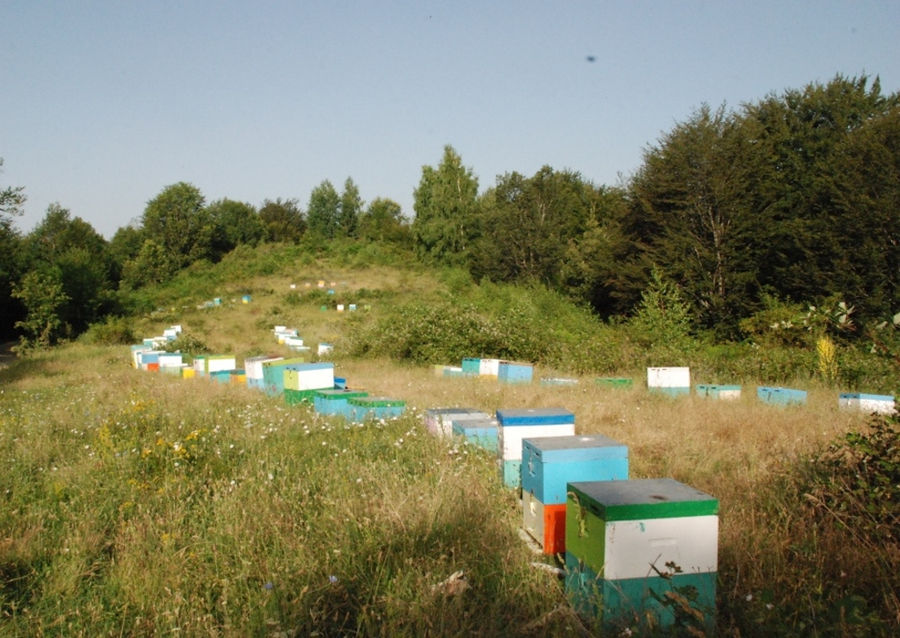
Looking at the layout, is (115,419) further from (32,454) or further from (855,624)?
(855,624)

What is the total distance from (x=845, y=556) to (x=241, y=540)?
2.90 metres

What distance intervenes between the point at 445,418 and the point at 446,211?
32185 millimetres

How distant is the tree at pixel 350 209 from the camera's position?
57.5 meters

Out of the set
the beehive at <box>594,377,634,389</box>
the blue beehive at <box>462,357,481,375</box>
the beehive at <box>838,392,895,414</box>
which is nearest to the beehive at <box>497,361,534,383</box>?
the blue beehive at <box>462,357,481,375</box>

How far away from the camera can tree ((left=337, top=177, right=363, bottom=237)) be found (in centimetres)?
5750

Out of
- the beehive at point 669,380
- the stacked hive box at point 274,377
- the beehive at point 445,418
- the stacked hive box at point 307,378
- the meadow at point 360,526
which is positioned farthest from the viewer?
the beehive at point 669,380

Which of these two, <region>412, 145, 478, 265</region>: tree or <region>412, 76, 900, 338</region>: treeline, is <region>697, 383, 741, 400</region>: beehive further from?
<region>412, 145, 478, 265</region>: tree

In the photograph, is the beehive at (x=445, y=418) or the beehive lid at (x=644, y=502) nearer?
the beehive lid at (x=644, y=502)

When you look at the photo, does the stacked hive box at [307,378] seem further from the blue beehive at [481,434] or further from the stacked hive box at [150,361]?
the stacked hive box at [150,361]

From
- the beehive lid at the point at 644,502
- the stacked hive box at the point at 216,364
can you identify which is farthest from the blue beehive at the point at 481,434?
the stacked hive box at the point at 216,364

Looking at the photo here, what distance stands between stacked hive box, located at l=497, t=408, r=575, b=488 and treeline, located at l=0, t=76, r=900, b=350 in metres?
5.78

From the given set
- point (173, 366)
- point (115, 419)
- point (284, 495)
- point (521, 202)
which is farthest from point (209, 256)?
point (284, 495)

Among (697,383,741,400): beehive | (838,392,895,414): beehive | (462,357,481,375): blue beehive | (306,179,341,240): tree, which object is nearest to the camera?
(838,392,895,414): beehive

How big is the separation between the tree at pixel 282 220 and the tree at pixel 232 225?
2261mm
